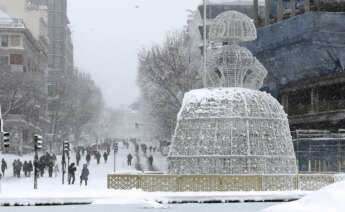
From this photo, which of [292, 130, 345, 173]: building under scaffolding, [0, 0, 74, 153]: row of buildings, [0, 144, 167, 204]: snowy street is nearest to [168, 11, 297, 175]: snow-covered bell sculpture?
[0, 144, 167, 204]: snowy street

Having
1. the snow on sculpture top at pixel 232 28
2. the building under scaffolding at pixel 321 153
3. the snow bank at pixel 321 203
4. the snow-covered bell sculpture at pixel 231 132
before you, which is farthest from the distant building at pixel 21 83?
the snow bank at pixel 321 203

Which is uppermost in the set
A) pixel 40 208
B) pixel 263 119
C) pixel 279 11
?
pixel 279 11

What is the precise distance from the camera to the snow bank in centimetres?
1011

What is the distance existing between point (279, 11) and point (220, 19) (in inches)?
1326

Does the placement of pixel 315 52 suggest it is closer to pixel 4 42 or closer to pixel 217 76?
pixel 217 76

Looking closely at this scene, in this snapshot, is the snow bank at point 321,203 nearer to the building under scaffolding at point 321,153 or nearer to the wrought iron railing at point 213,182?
the wrought iron railing at point 213,182

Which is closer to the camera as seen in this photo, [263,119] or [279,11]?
[263,119]

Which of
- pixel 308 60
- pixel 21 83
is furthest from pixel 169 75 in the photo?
pixel 21 83

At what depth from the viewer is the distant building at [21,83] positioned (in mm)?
61938

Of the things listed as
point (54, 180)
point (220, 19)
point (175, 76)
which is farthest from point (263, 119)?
point (175, 76)

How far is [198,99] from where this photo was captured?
914 inches

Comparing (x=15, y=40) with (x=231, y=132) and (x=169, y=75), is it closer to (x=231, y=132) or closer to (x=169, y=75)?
(x=169, y=75)

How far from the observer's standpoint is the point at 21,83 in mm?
61500

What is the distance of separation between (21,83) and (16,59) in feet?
46.0
